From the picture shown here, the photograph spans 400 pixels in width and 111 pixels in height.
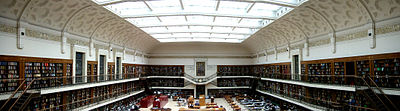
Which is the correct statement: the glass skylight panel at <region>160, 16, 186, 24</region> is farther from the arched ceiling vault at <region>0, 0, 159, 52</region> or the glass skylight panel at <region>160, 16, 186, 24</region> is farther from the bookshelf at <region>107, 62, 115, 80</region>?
the bookshelf at <region>107, 62, 115, 80</region>

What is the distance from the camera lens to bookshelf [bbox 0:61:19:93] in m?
8.07

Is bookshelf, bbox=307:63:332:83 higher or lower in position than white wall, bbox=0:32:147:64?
lower

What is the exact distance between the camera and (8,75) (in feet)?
27.3

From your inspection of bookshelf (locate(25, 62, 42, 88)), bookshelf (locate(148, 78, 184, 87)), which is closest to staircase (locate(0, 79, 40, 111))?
bookshelf (locate(25, 62, 42, 88))

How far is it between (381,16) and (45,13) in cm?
1454

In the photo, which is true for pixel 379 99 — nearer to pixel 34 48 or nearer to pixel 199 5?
pixel 199 5

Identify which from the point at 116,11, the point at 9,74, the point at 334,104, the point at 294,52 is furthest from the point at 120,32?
the point at 334,104

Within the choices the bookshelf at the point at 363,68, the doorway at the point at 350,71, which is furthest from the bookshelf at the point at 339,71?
the bookshelf at the point at 363,68

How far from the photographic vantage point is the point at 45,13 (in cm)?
950

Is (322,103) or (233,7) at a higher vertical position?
(233,7)

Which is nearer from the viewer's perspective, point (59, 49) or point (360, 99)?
A: point (360, 99)

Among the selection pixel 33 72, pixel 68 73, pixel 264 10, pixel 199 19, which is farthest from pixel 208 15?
pixel 33 72

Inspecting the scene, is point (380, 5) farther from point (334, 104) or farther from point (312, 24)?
point (334, 104)

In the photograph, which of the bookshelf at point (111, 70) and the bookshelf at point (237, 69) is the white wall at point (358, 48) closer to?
the bookshelf at point (237, 69)
